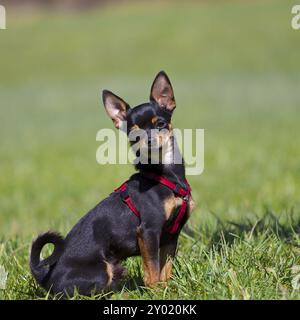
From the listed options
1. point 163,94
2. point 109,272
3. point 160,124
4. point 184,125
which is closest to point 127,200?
point 109,272

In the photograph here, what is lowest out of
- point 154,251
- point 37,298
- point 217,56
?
point 37,298

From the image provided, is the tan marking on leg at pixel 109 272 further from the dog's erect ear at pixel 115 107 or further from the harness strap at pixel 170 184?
the dog's erect ear at pixel 115 107

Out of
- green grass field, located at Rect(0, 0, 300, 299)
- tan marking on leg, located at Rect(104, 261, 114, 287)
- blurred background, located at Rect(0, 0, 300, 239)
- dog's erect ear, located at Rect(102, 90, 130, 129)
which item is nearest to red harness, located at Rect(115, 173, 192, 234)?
green grass field, located at Rect(0, 0, 300, 299)

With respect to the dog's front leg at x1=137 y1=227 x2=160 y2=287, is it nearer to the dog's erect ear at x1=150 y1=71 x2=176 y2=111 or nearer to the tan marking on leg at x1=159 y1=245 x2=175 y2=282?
the tan marking on leg at x1=159 y1=245 x2=175 y2=282

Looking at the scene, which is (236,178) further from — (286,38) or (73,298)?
(286,38)

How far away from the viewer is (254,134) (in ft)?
54.1

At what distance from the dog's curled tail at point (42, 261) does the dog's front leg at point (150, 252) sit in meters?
0.60

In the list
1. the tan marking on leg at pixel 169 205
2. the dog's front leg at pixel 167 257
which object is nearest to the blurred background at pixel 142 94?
the dog's front leg at pixel 167 257

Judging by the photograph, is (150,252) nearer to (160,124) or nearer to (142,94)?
(160,124)

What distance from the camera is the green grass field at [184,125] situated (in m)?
4.49

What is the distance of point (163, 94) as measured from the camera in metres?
4.59

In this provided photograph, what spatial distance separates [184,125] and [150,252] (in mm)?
15005

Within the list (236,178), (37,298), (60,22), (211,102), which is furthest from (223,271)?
(60,22)
